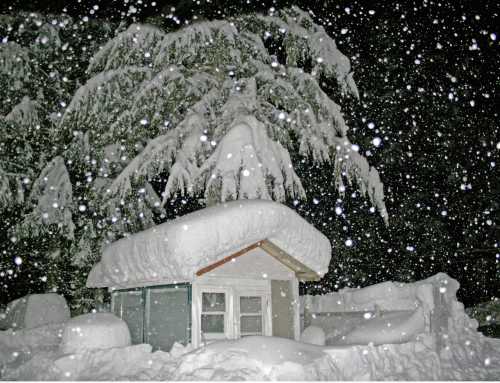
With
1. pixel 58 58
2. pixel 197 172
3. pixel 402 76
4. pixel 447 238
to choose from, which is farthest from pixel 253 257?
pixel 402 76

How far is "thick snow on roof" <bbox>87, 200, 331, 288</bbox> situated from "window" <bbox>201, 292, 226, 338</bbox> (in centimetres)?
92

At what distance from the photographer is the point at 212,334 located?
10.2m

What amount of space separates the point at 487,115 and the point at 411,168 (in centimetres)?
427

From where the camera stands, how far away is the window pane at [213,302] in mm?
10227

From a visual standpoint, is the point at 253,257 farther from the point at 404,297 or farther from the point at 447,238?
the point at 447,238

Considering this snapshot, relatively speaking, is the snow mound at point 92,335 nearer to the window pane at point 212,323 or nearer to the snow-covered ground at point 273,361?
the snow-covered ground at point 273,361

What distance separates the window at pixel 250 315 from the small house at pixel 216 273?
22mm

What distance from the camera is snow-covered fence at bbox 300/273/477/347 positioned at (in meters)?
11.3

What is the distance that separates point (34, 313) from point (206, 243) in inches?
354

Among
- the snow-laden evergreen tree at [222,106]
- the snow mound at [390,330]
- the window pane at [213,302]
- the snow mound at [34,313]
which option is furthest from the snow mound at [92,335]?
the snow mound at [34,313]

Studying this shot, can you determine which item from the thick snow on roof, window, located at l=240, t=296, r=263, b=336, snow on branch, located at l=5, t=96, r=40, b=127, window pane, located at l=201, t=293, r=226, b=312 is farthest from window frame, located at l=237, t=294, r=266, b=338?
snow on branch, located at l=5, t=96, r=40, b=127

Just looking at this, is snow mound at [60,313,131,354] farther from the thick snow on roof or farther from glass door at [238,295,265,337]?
glass door at [238,295,265,337]

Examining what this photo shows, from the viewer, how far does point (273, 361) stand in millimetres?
7688

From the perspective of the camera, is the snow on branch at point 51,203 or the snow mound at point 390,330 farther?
the snow on branch at point 51,203
